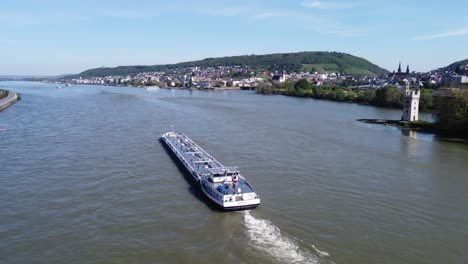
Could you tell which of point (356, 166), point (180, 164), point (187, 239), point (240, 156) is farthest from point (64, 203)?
point (356, 166)

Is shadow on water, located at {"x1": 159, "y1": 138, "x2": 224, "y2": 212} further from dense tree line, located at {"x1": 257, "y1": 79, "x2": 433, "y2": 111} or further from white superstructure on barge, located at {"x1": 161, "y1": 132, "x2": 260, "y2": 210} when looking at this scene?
dense tree line, located at {"x1": 257, "y1": 79, "x2": 433, "y2": 111}

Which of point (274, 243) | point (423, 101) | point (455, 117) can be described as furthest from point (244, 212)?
point (423, 101)

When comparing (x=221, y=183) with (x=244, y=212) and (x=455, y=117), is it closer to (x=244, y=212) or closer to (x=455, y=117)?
(x=244, y=212)

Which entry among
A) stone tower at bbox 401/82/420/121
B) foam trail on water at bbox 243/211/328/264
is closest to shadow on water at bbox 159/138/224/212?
foam trail on water at bbox 243/211/328/264

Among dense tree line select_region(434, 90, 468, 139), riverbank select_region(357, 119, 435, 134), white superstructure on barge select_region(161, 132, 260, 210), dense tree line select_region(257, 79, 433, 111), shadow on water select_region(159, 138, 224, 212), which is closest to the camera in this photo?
white superstructure on barge select_region(161, 132, 260, 210)

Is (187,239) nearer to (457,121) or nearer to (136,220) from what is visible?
(136,220)

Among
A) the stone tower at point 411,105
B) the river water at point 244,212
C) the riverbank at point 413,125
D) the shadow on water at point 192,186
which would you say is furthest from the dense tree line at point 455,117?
the shadow on water at point 192,186

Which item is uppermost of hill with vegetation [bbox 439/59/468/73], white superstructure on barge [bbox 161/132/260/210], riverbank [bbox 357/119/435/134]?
hill with vegetation [bbox 439/59/468/73]
